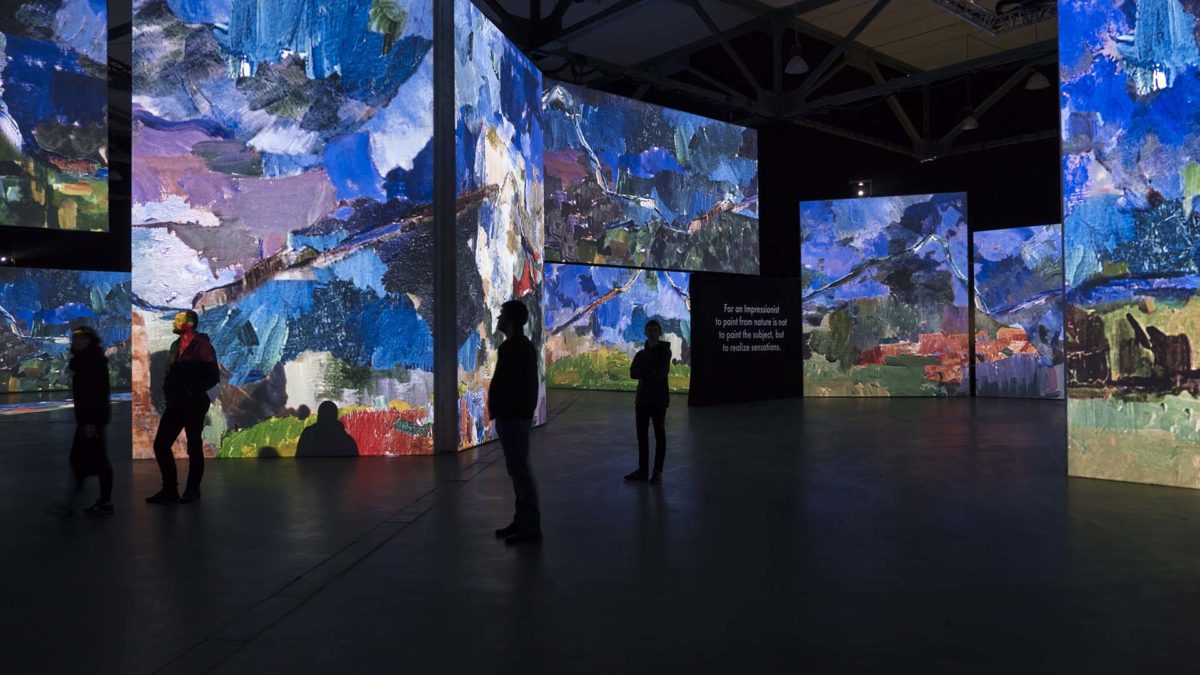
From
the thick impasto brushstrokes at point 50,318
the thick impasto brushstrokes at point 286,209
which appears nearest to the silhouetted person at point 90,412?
the thick impasto brushstrokes at point 286,209

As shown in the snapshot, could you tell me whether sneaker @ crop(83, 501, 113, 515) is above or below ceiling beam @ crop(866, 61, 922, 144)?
below

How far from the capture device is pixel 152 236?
28.2ft

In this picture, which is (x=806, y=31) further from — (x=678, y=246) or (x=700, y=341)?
(x=700, y=341)

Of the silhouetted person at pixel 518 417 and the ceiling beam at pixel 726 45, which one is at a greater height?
the ceiling beam at pixel 726 45

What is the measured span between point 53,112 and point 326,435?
31.1 feet

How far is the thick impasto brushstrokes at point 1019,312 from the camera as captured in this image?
1659 centimetres

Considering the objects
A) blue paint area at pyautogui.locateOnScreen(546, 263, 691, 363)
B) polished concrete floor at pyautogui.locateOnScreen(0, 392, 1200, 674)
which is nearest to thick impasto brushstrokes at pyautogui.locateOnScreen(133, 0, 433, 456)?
polished concrete floor at pyautogui.locateOnScreen(0, 392, 1200, 674)

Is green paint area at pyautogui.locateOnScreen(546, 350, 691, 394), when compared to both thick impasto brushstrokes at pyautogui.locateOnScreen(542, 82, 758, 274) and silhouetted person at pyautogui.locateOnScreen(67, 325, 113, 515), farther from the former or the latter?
silhouetted person at pyautogui.locateOnScreen(67, 325, 113, 515)

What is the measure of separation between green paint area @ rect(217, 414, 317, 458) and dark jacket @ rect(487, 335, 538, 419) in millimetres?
4495

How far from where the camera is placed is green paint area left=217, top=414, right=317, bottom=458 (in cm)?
869

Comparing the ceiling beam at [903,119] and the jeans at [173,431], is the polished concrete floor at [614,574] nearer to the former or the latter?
the jeans at [173,431]

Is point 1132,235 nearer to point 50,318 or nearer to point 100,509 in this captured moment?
point 100,509

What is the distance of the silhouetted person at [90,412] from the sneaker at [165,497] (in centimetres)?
32

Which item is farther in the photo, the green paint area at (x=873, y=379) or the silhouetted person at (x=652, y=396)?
the green paint area at (x=873, y=379)
